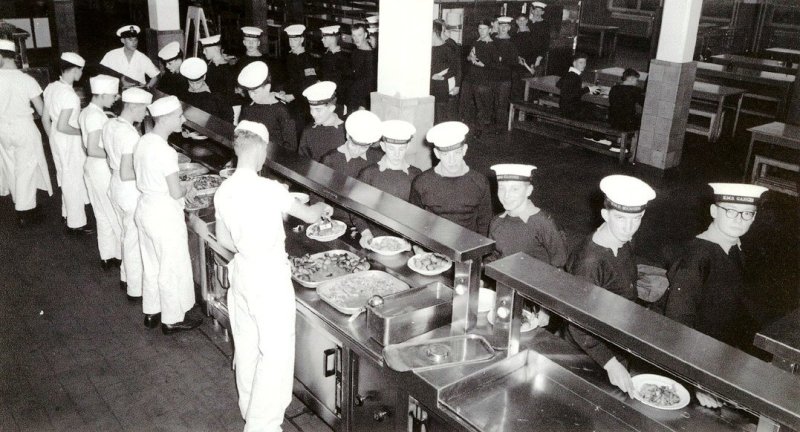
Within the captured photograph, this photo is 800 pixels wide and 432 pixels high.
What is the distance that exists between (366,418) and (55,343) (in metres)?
2.44

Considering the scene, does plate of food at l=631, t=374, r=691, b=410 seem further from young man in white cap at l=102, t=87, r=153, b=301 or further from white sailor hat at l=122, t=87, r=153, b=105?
white sailor hat at l=122, t=87, r=153, b=105

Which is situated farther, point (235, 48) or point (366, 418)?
point (235, 48)

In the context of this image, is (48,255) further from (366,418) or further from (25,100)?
(366,418)

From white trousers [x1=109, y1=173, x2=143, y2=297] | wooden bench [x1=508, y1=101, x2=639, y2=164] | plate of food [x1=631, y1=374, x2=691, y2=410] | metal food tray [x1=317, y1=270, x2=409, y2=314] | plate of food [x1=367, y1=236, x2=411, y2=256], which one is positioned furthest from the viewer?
wooden bench [x1=508, y1=101, x2=639, y2=164]

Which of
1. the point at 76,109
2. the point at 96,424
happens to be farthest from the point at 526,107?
the point at 96,424

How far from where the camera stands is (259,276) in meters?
3.04

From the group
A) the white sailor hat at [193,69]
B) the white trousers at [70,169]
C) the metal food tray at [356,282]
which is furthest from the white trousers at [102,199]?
the metal food tray at [356,282]

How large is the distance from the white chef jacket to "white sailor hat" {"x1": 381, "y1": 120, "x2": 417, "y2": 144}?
4624 mm

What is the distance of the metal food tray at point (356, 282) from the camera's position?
10.4 ft

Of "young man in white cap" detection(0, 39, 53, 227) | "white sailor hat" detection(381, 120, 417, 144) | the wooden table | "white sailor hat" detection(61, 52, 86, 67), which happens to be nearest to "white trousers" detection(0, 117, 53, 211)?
"young man in white cap" detection(0, 39, 53, 227)

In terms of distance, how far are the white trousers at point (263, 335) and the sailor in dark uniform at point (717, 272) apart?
1831mm

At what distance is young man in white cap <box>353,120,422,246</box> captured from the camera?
13.3 ft

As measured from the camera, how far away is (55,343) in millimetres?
4223

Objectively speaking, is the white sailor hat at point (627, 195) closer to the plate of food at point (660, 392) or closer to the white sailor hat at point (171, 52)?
the plate of food at point (660, 392)
